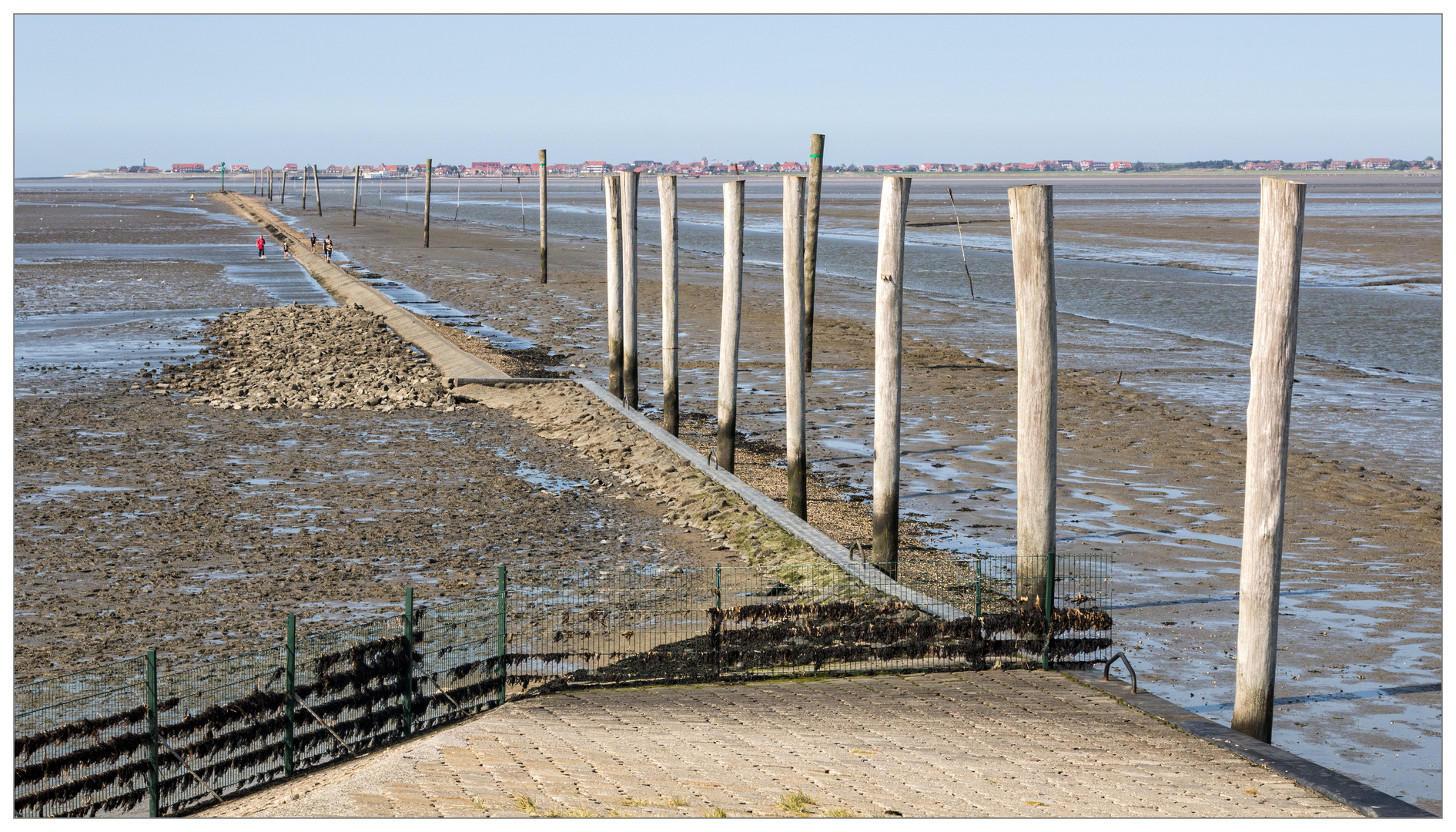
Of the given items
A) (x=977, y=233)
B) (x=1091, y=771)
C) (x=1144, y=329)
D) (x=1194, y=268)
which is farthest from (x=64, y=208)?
(x=1091, y=771)

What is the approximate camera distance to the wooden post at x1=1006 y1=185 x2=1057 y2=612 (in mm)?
9250

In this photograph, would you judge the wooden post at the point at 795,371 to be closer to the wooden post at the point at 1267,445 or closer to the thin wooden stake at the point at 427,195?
the wooden post at the point at 1267,445

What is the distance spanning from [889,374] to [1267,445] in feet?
12.9

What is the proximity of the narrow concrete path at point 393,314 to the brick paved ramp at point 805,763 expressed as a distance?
13.6 m

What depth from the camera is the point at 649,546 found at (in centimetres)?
1251

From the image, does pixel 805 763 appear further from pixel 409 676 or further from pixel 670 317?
pixel 670 317

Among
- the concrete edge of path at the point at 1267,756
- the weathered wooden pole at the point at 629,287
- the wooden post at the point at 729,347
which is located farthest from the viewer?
the weathered wooden pole at the point at 629,287

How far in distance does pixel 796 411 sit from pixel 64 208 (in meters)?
102

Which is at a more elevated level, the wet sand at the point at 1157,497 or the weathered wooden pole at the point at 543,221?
the weathered wooden pole at the point at 543,221

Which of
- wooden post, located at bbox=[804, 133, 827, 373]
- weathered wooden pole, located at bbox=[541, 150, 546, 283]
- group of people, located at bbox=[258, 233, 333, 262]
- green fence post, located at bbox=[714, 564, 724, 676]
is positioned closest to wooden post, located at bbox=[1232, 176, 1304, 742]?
green fence post, located at bbox=[714, 564, 724, 676]

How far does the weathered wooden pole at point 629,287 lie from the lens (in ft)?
61.0

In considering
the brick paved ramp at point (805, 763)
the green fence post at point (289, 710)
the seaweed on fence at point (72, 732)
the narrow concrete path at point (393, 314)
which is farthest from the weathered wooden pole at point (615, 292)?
the seaweed on fence at point (72, 732)

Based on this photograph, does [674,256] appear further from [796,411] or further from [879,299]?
[879,299]

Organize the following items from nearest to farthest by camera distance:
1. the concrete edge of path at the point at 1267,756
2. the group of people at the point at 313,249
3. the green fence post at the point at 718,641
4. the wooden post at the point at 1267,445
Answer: the concrete edge of path at the point at 1267,756 → the wooden post at the point at 1267,445 → the green fence post at the point at 718,641 → the group of people at the point at 313,249
